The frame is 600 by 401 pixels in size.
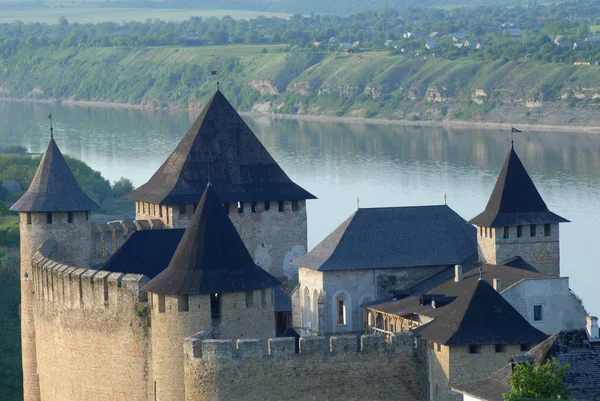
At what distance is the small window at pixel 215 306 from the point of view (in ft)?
94.3

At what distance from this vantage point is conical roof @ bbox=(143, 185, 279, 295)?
28750mm

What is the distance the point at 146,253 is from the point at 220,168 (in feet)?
15.8

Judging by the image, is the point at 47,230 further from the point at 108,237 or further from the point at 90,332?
the point at 90,332

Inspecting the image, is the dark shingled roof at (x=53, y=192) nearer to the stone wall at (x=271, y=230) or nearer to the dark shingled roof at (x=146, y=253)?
the dark shingled roof at (x=146, y=253)

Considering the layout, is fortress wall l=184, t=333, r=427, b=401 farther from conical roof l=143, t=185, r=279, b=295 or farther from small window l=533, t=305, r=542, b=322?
small window l=533, t=305, r=542, b=322

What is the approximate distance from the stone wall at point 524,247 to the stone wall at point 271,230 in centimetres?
424

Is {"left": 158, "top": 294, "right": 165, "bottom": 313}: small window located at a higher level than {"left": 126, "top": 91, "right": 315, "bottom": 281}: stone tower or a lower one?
lower

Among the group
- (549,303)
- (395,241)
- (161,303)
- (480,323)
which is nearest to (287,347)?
(161,303)

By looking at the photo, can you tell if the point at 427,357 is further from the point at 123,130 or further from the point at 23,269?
the point at 123,130

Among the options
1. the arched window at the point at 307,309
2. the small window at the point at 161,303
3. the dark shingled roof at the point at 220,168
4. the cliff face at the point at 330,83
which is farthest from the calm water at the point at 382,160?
the small window at the point at 161,303

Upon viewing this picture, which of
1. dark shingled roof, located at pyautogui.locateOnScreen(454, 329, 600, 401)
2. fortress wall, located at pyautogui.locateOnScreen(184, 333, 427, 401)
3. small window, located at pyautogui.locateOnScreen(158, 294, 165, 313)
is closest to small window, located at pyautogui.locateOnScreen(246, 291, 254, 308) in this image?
fortress wall, located at pyautogui.locateOnScreen(184, 333, 427, 401)

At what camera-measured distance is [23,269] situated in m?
35.4

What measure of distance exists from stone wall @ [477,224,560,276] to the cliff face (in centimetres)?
5863

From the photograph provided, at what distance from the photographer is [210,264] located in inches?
1144
